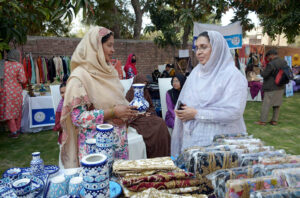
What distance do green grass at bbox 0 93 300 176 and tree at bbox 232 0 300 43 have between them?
2.92m

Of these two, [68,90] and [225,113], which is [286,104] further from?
[68,90]

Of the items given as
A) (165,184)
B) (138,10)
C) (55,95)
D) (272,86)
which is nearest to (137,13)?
(138,10)

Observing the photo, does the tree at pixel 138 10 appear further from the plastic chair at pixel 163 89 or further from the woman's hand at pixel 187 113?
the woman's hand at pixel 187 113

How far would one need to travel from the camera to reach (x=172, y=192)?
0.92 m

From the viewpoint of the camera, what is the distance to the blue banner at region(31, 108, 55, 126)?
14.8ft

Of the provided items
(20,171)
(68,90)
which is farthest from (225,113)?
(20,171)

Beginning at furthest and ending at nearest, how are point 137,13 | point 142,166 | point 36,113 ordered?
point 137,13, point 36,113, point 142,166

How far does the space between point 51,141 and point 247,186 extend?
4.03m

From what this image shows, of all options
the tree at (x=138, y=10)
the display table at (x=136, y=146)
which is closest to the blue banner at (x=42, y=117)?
the display table at (x=136, y=146)

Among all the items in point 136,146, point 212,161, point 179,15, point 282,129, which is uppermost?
point 179,15

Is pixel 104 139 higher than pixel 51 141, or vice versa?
pixel 104 139

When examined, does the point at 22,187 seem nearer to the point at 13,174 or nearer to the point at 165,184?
the point at 13,174

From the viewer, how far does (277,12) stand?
691 cm

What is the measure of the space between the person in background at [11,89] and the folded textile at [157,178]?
3995 millimetres
